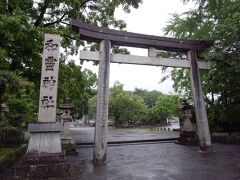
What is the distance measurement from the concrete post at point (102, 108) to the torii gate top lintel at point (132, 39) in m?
0.42

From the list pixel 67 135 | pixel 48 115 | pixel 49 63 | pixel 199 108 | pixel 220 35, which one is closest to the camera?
pixel 48 115

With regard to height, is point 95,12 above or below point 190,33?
above

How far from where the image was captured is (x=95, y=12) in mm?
15852

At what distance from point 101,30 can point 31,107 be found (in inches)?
510

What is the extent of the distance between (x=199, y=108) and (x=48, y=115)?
765 cm

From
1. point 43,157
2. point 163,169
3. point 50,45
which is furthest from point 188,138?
point 50,45

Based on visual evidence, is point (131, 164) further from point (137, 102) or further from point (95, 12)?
point (137, 102)

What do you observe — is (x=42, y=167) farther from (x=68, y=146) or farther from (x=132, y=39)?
(x=132, y=39)

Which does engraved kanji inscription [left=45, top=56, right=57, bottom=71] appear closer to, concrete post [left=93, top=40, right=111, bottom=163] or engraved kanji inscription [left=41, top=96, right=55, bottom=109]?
engraved kanji inscription [left=41, top=96, right=55, bottom=109]

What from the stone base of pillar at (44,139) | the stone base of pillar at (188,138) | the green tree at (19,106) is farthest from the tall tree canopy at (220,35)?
the green tree at (19,106)

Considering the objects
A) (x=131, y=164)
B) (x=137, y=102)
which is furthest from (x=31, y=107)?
(x=137, y=102)

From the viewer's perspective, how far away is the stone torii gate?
10.1 metres

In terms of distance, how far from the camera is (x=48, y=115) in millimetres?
8242

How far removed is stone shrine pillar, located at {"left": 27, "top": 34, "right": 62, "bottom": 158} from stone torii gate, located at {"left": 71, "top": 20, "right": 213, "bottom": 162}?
1569 millimetres
